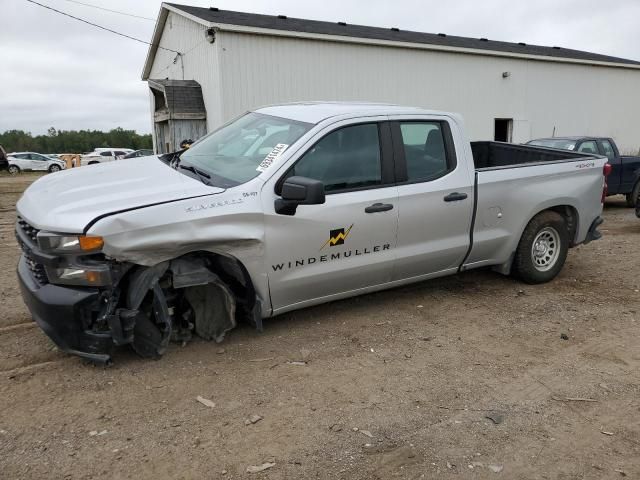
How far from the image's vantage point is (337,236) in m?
4.12

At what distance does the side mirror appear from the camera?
355 cm

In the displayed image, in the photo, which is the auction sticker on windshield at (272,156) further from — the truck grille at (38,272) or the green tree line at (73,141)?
the green tree line at (73,141)

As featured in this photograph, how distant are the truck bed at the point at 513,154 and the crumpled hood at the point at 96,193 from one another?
3.47 metres

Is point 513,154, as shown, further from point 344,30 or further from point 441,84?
point 344,30

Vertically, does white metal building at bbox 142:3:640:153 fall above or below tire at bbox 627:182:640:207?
above

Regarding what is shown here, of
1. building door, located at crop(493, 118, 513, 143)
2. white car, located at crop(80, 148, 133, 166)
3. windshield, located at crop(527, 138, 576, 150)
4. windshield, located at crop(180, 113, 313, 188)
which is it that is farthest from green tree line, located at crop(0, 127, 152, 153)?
windshield, located at crop(180, 113, 313, 188)

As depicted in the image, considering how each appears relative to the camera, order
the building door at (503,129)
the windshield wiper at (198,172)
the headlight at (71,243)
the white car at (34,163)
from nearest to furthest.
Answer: the headlight at (71,243)
the windshield wiper at (198,172)
the building door at (503,129)
the white car at (34,163)

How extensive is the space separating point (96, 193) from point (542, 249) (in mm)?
4531

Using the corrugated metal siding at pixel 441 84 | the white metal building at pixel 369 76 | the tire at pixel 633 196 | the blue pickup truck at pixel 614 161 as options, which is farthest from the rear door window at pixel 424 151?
the corrugated metal siding at pixel 441 84

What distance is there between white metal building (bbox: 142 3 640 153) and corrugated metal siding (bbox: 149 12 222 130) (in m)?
0.04

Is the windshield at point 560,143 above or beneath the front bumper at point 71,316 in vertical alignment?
above

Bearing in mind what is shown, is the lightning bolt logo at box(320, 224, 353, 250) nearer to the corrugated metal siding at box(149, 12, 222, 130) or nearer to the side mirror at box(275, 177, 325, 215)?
the side mirror at box(275, 177, 325, 215)

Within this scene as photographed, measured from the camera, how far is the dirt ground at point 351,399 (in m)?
2.73

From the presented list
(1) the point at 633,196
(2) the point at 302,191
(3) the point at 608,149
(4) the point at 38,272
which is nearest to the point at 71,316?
(4) the point at 38,272
